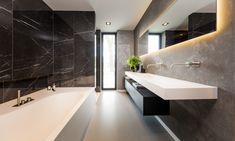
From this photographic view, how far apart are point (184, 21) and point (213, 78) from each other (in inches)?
38.7

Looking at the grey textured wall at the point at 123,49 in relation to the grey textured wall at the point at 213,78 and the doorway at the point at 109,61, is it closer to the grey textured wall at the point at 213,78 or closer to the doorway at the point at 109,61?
the doorway at the point at 109,61

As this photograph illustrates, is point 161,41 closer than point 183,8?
No

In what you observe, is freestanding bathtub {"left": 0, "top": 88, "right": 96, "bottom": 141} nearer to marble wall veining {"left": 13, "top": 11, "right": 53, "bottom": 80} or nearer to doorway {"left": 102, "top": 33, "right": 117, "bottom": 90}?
marble wall veining {"left": 13, "top": 11, "right": 53, "bottom": 80}

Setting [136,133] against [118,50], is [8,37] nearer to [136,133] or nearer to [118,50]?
[136,133]

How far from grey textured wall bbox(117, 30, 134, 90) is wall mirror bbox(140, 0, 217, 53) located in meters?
3.37

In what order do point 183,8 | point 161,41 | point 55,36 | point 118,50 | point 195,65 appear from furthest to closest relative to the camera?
point 118,50 → point 55,36 → point 161,41 → point 183,8 → point 195,65

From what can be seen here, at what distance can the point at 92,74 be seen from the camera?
170 inches

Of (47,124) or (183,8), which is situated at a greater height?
(183,8)

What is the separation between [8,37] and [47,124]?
1356 millimetres

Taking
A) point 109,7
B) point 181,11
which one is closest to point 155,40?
point 181,11

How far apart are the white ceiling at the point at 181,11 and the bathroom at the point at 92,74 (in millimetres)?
11

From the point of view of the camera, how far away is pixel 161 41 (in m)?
3.08

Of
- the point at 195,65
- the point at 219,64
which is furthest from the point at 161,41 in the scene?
the point at 219,64

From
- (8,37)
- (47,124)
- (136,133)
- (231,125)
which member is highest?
(8,37)
